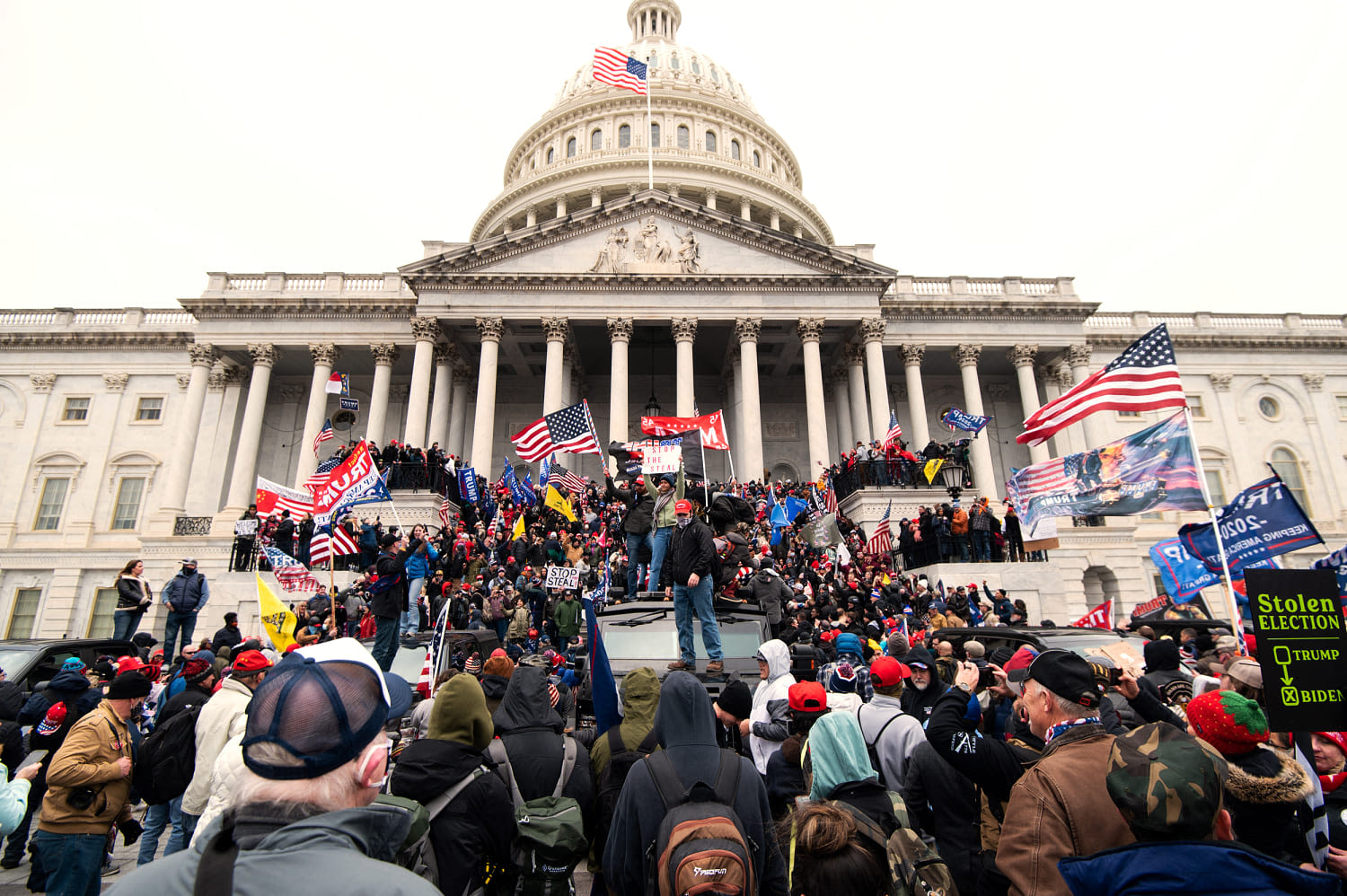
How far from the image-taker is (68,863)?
495cm

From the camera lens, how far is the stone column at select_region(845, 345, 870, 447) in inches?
1284

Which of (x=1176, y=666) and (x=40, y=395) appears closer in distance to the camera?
(x=1176, y=666)

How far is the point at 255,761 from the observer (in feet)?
6.32

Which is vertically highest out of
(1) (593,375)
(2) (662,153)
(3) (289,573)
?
(2) (662,153)

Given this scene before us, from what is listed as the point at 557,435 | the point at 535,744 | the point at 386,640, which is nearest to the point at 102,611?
the point at 557,435

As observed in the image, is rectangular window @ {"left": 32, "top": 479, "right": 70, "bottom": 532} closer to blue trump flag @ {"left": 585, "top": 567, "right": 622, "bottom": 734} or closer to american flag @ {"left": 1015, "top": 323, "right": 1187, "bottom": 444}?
blue trump flag @ {"left": 585, "top": 567, "right": 622, "bottom": 734}

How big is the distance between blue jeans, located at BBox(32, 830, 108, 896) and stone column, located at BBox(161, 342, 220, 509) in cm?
3154

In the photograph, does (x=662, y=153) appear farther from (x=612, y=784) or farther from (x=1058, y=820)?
(x=1058, y=820)

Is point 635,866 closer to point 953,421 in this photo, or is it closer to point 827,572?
point 827,572

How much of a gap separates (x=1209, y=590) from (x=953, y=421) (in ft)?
62.9

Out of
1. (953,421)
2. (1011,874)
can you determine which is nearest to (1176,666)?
(1011,874)

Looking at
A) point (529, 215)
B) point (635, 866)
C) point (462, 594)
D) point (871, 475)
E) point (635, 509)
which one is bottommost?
point (635, 866)

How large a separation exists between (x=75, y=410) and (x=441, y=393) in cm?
2133

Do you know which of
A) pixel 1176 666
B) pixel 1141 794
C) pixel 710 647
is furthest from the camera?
pixel 710 647
